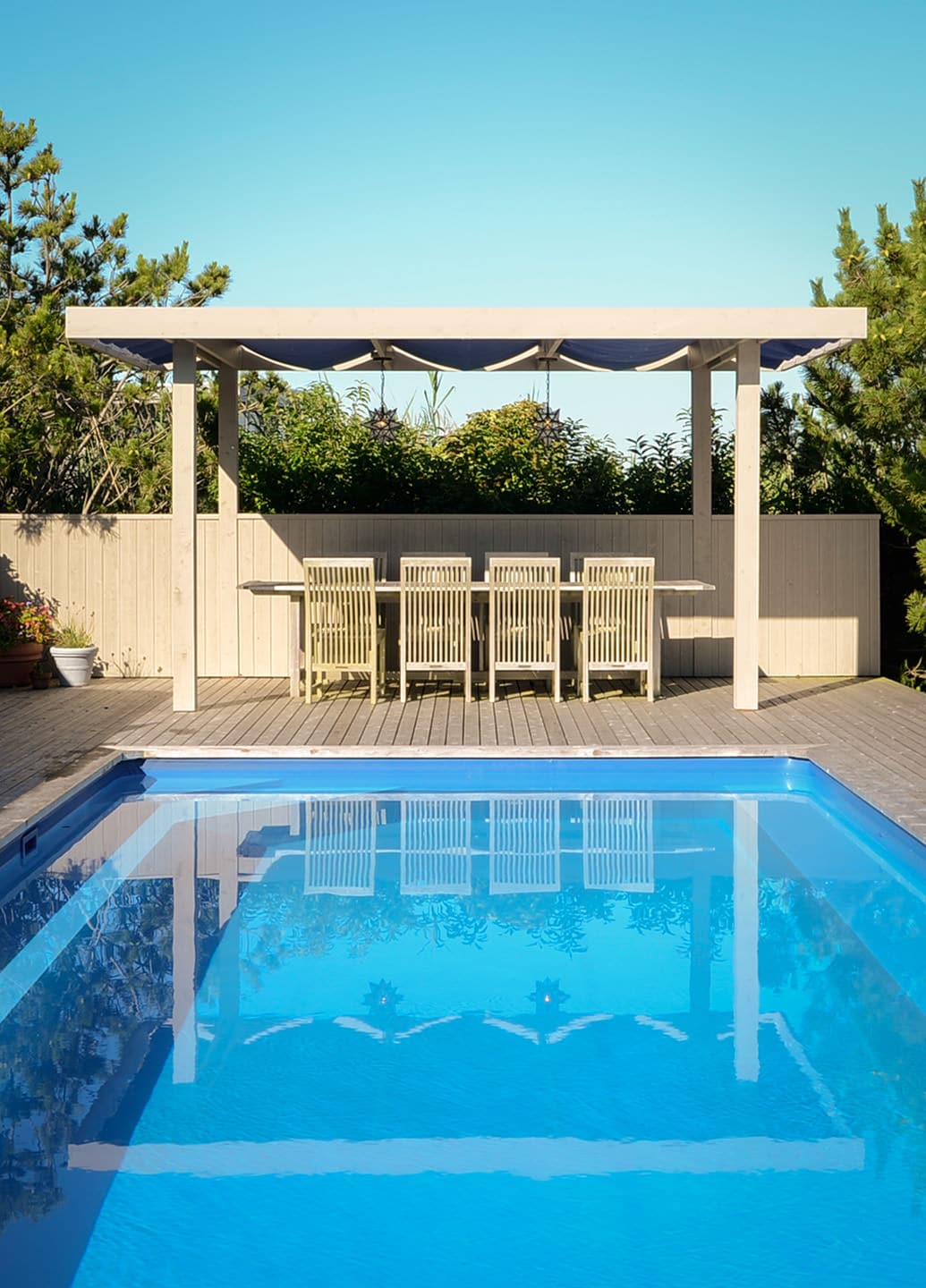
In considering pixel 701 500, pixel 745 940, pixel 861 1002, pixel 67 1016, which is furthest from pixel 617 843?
pixel 701 500

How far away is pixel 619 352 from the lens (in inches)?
418

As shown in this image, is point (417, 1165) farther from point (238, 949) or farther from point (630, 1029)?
point (238, 949)

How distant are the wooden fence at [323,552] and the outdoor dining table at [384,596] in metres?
0.44

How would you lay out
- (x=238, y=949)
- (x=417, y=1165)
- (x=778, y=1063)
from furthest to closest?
1. (x=238, y=949)
2. (x=778, y=1063)
3. (x=417, y=1165)

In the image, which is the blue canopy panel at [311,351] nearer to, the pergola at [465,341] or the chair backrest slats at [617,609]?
the pergola at [465,341]

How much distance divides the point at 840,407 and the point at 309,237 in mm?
14148

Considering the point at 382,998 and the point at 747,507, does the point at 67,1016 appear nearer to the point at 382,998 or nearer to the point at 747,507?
the point at 382,998

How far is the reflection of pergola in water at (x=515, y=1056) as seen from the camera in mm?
3730

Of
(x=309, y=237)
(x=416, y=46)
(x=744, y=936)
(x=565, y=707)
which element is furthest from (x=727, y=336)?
(x=309, y=237)

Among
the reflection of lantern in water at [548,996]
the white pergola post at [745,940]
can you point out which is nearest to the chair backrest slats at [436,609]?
the white pergola post at [745,940]

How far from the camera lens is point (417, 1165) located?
3.73 m

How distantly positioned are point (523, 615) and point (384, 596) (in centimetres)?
120

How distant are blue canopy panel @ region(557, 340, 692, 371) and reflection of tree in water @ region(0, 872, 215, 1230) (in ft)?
18.5

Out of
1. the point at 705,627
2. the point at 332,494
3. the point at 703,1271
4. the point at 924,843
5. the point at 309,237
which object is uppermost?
the point at 309,237
